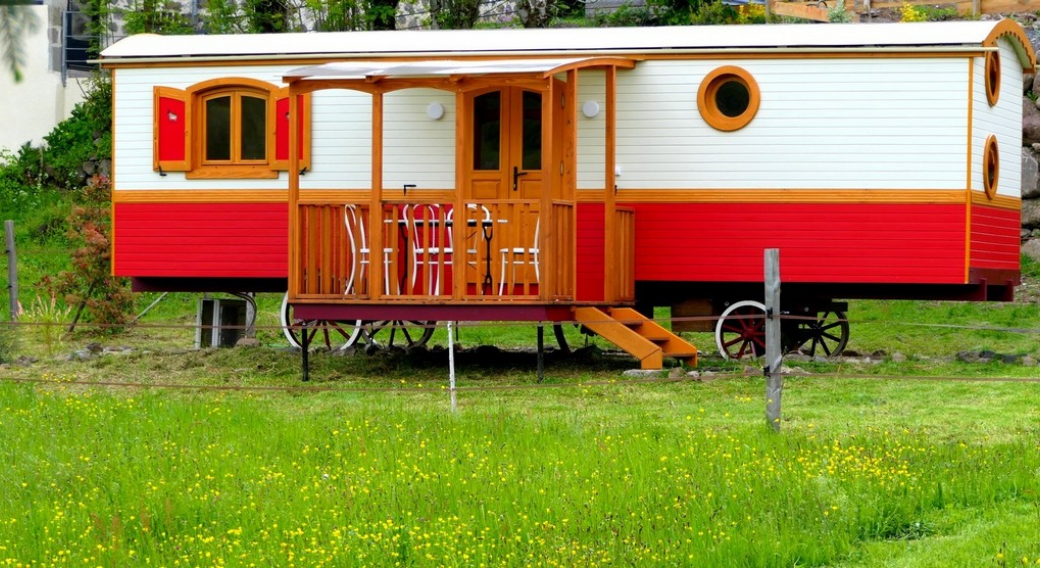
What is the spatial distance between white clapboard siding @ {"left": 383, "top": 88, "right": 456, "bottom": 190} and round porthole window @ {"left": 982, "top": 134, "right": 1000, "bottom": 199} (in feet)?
15.5

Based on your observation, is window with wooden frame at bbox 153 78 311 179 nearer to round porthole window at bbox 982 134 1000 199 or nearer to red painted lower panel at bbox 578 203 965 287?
red painted lower panel at bbox 578 203 965 287

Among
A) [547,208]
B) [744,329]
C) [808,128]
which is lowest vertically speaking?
[744,329]

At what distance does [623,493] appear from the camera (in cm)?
799

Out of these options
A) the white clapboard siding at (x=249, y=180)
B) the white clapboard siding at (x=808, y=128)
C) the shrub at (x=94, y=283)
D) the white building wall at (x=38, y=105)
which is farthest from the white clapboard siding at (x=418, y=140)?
the white building wall at (x=38, y=105)

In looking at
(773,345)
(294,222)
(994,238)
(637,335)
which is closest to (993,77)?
(994,238)

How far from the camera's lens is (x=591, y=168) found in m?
13.9

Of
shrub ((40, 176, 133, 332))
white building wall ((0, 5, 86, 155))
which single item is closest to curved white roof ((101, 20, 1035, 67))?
shrub ((40, 176, 133, 332))

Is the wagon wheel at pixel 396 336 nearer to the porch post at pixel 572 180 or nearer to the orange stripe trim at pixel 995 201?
the porch post at pixel 572 180

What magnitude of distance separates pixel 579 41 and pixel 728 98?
1.43m

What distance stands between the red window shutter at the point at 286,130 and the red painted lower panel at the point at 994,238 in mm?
6004

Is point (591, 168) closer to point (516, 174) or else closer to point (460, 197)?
point (516, 174)

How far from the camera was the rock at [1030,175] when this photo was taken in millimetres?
20219

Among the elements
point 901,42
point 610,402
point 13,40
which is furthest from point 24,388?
point 13,40

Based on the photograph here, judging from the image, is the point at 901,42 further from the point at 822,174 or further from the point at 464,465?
the point at 464,465
